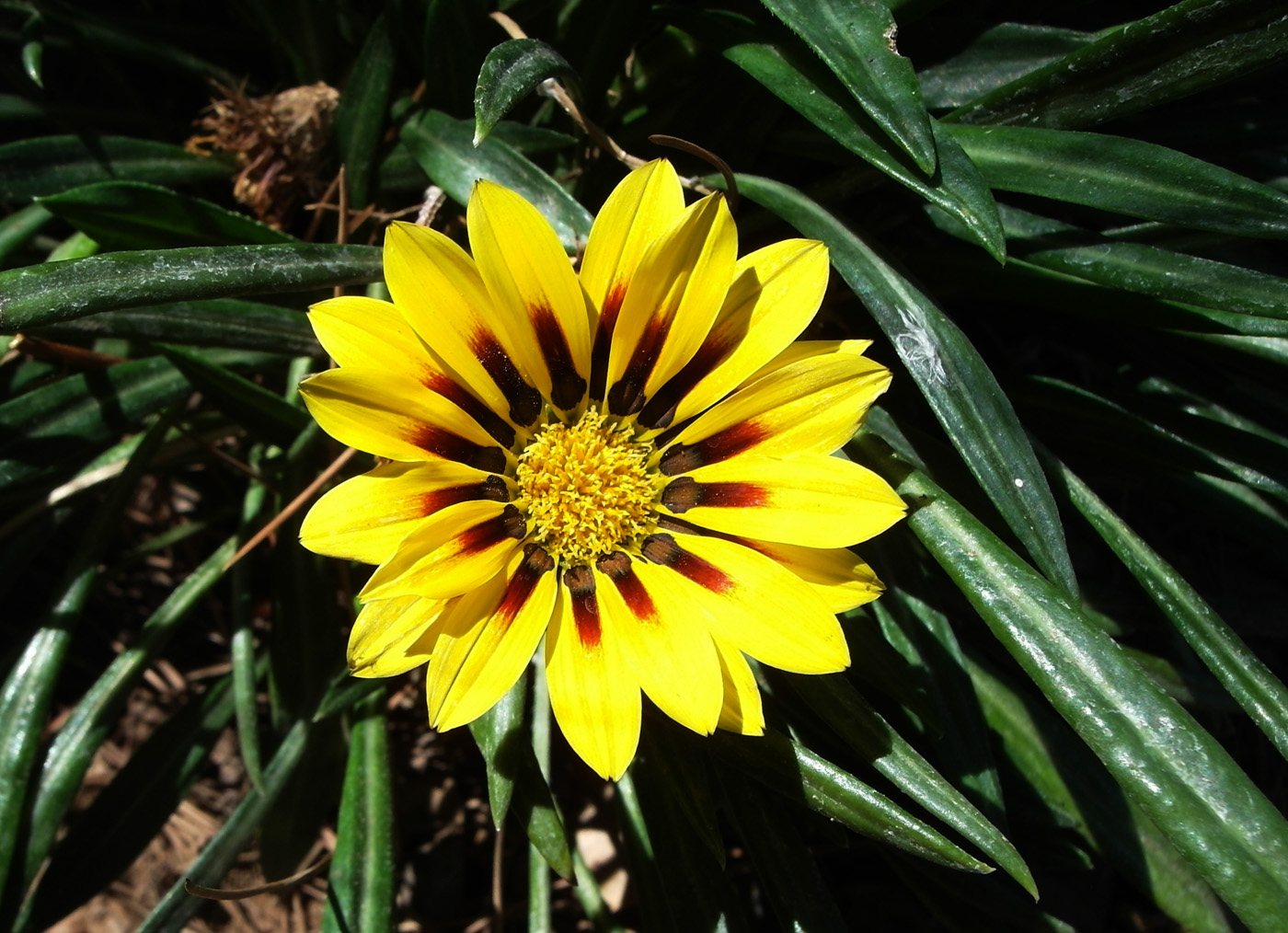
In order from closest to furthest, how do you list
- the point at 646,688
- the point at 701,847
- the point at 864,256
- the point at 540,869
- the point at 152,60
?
the point at 646,688 → the point at 864,256 → the point at 701,847 → the point at 540,869 → the point at 152,60

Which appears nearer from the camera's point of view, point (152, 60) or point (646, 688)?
point (646, 688)

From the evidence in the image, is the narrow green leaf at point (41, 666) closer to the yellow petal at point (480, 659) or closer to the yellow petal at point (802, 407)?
the yellow petal at point (480, 659)

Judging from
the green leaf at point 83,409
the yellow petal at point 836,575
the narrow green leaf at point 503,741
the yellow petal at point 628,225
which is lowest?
the yellow petal at point 836,575

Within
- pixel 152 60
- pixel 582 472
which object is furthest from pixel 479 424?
pixel 152 60

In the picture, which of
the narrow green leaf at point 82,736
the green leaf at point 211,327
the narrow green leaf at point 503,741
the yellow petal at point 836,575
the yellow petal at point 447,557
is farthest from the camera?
the narrow green leaf at point 82,736

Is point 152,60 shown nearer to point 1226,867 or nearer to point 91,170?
point 91,170

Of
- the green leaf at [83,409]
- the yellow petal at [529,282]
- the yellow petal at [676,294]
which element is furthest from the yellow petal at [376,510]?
the green leaf at [83,409]
